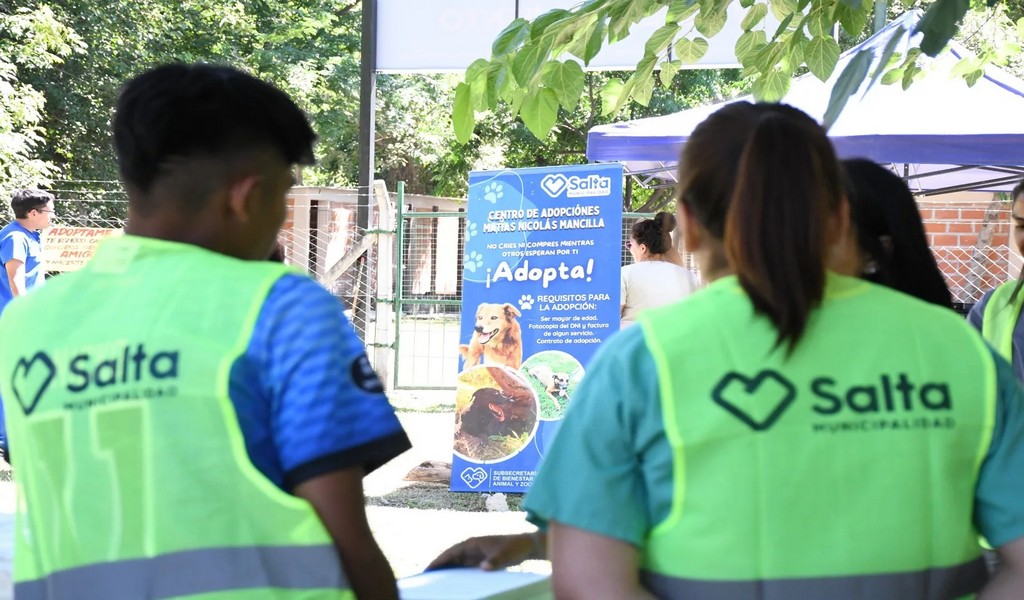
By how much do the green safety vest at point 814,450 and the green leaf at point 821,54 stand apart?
2.22 meters

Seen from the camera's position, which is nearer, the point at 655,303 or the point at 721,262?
the point at 721,262

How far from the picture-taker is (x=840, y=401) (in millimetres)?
1429

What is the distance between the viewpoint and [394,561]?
5734 mm

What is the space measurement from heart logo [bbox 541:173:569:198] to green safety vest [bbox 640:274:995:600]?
559 cm

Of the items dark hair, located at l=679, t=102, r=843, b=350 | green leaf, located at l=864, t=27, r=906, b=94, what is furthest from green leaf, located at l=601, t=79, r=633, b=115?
dark hair, located at l=679, t=102, r=843, b=350

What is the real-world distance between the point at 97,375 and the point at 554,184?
5.70 m

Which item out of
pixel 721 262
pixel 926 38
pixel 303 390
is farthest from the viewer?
pixel 926 38

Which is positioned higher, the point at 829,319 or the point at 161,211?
the point at 161,211

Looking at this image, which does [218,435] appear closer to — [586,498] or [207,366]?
[207,366]

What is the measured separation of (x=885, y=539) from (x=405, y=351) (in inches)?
570

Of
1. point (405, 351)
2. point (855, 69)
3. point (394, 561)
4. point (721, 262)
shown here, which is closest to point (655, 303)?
point (394, 561)

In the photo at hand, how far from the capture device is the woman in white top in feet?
23.0

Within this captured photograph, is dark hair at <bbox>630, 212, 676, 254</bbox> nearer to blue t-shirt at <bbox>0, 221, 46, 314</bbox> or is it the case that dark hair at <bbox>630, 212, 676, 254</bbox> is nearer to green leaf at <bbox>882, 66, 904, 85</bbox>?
green leaf at <bbox>882, 66, 904, 85</bbox>

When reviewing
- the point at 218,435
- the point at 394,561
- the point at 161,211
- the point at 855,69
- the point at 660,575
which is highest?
the point at 855,69
